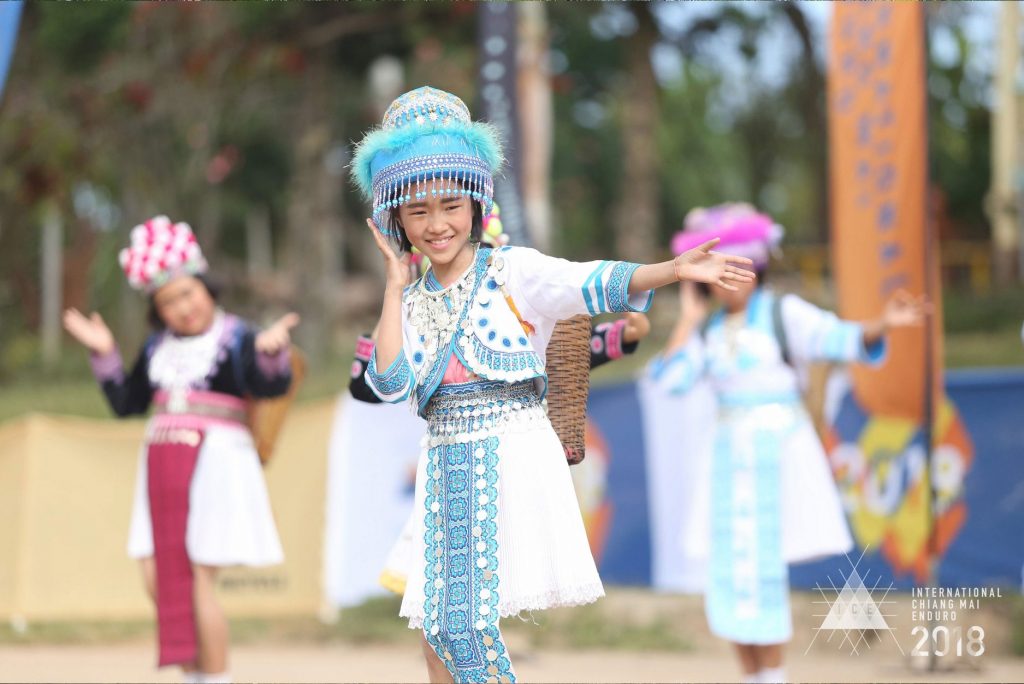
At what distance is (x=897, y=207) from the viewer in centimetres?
655

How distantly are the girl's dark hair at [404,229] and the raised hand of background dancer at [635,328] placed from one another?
573 millimetres

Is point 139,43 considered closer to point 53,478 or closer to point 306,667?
point 53,478

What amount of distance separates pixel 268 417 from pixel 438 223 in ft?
8.23

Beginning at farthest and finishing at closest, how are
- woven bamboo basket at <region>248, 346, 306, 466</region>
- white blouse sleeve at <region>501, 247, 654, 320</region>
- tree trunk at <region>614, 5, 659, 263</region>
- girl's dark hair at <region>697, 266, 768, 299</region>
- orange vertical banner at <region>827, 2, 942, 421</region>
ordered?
tree trunk at <region>614, 5, 659, 263</region> → orange vertical banner at <region>827, 2, 942, 421</region> → girl's dark hair at <region>697, 266, 768, 299</region> → woven bamboo basket at <region>248, 346, 306, 466</region> → white blouse sleeve at <region>501, 247, 654, 320</region>

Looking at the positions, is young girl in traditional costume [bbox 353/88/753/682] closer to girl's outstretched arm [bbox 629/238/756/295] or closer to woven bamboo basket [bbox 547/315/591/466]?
girl's outstretched arm [bbox 629/238/756/295]

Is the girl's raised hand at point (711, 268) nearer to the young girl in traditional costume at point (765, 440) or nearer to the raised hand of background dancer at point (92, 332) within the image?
the young girl in traditional costume at point (765, 440)

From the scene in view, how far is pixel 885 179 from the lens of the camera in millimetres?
6594

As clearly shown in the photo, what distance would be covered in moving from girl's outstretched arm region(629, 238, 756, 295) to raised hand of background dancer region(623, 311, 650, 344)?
0.77 meters

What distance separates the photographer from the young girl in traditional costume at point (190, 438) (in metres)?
5.36

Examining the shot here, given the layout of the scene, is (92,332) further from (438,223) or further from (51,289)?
(51,289)

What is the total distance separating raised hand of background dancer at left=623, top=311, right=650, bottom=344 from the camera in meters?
4.17

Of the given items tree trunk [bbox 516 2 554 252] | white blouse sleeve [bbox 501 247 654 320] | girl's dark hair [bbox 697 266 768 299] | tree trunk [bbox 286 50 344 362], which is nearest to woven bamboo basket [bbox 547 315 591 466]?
white blouse sleeve [bbox 501 247 654 320]

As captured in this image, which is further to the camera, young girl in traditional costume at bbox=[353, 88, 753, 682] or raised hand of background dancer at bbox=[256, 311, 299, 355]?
raised hand of background dancer at bbox=[256, 311, 299, 355]

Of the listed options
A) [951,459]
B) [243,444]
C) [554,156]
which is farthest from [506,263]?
[554,156]
